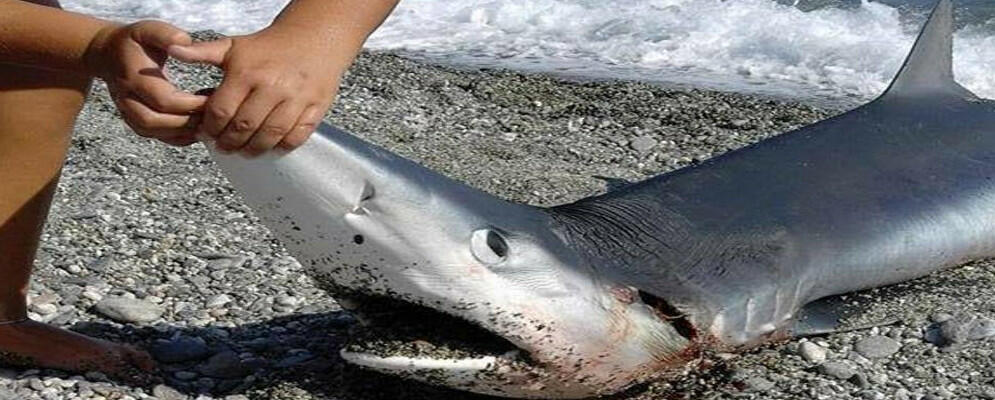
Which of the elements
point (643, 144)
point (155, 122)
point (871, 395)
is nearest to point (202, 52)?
point (155, 122)

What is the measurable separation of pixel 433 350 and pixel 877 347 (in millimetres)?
1197

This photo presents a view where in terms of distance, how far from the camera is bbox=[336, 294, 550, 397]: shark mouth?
8.80 ft

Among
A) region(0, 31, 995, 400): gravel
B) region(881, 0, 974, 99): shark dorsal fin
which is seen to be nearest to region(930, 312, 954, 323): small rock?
region(0, 31, 995, 400): gravel

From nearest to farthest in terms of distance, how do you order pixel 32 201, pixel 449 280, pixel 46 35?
pixel 46 35, pixel 449 280, pixel 32 201

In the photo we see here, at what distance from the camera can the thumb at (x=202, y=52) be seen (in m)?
2.21

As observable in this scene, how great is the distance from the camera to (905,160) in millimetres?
3879

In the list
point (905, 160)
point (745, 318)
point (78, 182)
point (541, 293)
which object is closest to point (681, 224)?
point (745, 318)

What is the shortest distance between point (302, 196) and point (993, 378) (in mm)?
1684

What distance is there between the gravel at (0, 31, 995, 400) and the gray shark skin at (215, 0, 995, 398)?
0.13 metres

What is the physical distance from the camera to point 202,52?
2.22m

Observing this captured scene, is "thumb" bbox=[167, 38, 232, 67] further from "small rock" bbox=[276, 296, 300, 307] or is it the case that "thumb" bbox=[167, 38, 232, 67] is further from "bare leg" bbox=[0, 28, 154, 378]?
"small rock" bbox=[276, 296, 300, 307]

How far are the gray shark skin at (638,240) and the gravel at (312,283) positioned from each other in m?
0.13

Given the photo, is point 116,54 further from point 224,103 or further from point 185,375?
point 185,375

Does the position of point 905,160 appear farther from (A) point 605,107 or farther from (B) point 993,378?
(A) point 605,107
